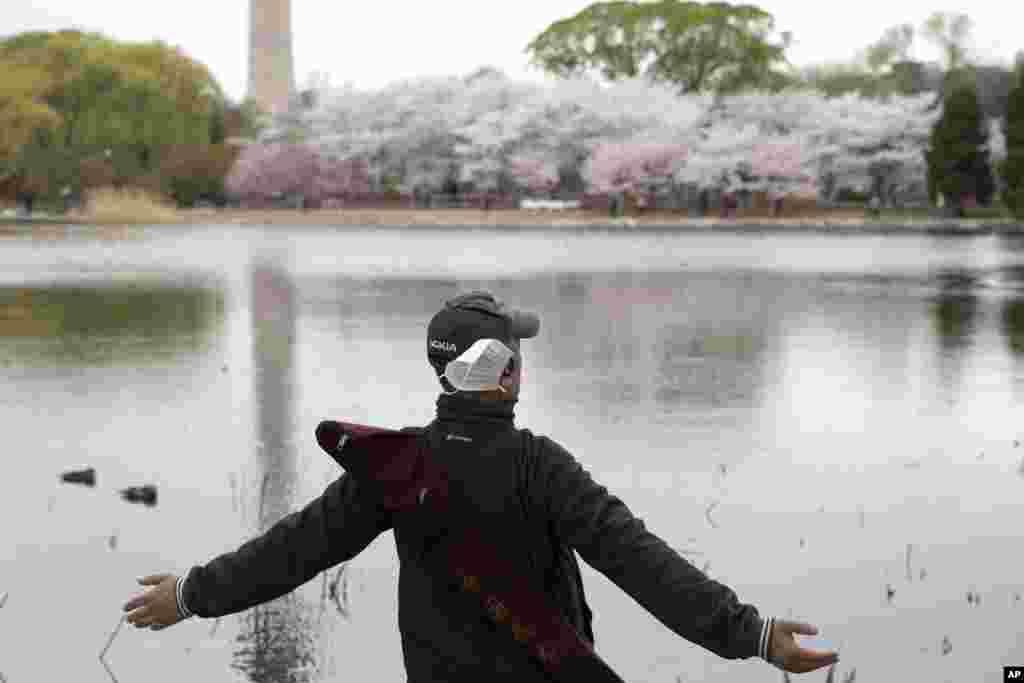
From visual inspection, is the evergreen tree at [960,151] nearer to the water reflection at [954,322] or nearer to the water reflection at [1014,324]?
the water reflection at [954,322]

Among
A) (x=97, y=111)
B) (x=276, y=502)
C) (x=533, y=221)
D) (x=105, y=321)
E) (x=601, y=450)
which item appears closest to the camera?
(x=276, y=502)

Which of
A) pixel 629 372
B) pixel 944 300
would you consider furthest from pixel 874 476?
pixel 944 300

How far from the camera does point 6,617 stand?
532 cm

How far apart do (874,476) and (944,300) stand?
13.9 m

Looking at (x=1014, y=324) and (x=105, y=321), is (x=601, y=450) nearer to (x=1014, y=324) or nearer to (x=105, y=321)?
(x=105, y=321)

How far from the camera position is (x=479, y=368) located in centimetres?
257

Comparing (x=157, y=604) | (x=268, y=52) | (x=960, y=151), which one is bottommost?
(x=157, y=604)

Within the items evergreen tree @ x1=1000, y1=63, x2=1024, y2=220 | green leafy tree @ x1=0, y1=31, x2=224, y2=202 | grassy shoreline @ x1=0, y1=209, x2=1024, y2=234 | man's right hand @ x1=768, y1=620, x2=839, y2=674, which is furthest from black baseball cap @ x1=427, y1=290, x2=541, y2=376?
green leafy tree @ x1=0, y1=31, x2=224, y2=202

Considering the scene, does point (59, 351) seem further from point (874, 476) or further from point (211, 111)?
point (211, 111)

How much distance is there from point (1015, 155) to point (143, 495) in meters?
55.2

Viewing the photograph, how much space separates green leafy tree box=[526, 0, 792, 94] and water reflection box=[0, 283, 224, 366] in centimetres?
6065

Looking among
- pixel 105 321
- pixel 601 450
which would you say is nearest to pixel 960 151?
pixel 105 321

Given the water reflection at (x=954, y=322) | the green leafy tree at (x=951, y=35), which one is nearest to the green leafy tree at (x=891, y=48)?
the green leafy tree at (x=951, y=35)

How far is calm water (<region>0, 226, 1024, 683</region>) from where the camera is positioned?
5141 mm
